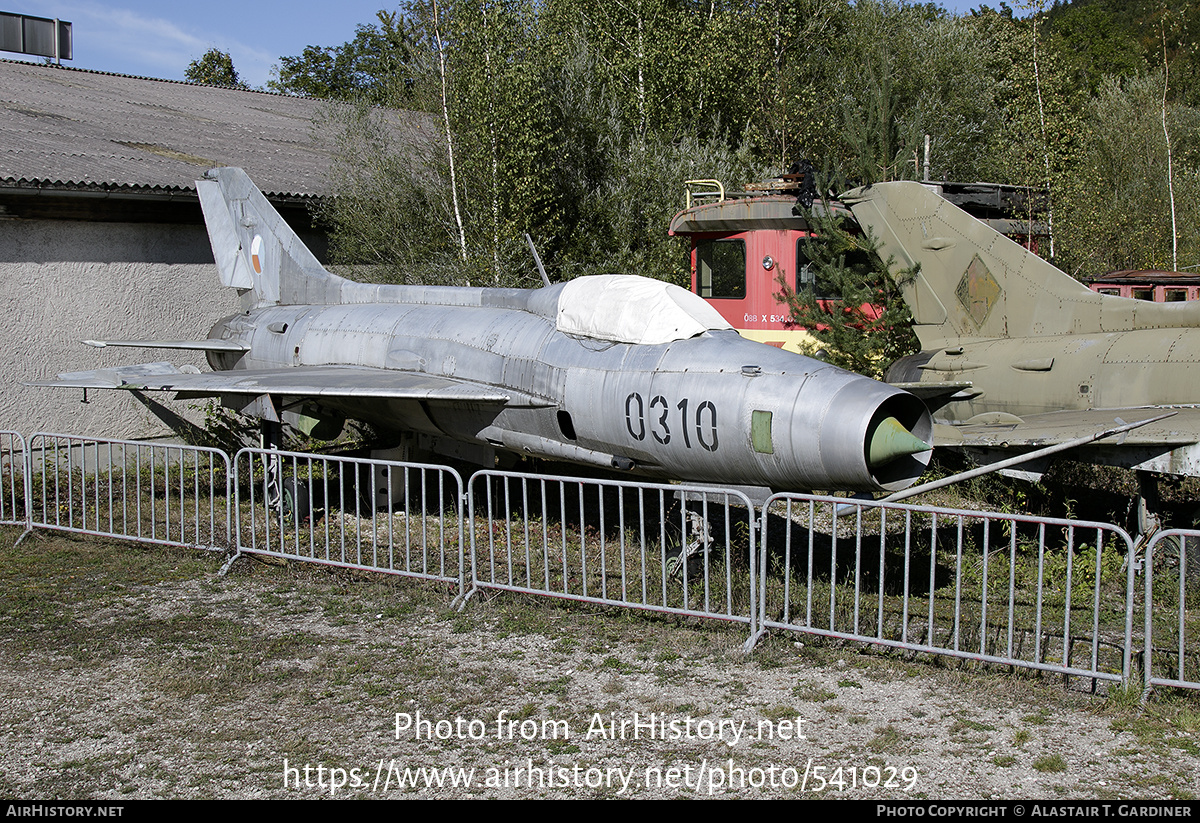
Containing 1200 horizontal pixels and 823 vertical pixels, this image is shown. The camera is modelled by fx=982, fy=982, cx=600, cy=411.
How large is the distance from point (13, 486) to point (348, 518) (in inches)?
128

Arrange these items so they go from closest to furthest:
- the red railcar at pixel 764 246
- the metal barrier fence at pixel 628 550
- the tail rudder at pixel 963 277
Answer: the metal barrier fence at pixel 628 550 < the tail rudder at pixel 963 277 < the red railcar at pixel 764 246

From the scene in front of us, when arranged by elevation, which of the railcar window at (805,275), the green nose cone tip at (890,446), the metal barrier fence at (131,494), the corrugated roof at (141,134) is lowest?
the metal barrier fence at (131,494)

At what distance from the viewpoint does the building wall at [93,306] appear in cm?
1230

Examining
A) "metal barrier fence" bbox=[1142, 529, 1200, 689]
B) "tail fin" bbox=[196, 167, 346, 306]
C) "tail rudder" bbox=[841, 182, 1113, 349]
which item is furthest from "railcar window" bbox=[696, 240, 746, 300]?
"metal barrier fence" bbox=[1142, 529, 1200, 689]

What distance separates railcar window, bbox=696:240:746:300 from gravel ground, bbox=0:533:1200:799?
6.64 m

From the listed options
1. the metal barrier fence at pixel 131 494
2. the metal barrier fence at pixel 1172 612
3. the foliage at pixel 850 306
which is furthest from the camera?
the foliage at pixel 850 306

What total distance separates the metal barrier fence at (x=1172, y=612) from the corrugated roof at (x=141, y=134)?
12.4 meters

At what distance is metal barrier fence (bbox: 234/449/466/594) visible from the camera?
26.5ft

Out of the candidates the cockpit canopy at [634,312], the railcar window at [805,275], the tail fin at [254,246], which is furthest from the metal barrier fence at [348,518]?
the railcar window at [805,275]

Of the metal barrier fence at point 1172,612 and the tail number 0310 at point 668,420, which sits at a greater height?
the tail number 0310 at point 668,420

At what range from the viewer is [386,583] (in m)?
8.32

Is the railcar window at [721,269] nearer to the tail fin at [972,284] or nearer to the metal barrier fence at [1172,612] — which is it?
the tail fin at [972,284]

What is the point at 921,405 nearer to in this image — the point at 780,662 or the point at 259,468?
the point at 780,662

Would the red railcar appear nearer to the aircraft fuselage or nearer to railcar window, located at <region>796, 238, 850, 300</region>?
railcar window, located at <region>796, 238, 850, 300</region>
